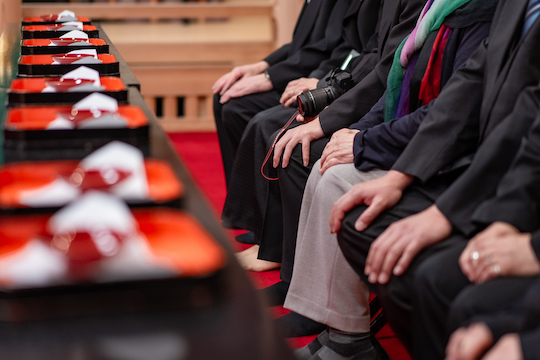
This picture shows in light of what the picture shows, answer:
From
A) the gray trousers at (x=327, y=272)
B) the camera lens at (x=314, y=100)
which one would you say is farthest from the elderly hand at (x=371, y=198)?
the camera lens at (x=314, y=100)

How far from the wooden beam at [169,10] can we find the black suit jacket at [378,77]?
7.60 ft

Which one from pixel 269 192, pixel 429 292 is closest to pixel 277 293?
pixel 269 192

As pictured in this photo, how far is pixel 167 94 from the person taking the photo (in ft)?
13.6

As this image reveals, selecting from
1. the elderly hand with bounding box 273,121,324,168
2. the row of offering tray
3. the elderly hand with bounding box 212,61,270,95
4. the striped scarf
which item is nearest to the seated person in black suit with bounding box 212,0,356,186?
the elderly hand with bounding box 212,61,270,95

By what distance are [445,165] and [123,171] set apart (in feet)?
2.53

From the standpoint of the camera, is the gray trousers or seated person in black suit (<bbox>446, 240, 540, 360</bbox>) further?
the gray trousers

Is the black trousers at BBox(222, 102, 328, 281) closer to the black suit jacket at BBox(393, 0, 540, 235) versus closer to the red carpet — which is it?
the red carpet

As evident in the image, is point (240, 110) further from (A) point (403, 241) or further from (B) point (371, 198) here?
(A) point (403, 241)

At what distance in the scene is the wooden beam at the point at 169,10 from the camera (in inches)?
160

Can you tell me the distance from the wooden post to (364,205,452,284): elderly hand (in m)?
2.95

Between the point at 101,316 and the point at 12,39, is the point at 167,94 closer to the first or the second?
the point at 12,39

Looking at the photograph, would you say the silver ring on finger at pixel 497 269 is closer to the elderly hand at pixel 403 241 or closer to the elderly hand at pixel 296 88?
the elderly hand at pixel 403 241

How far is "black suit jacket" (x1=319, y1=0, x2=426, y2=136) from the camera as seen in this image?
1.78 metres

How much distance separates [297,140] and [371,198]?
518 millimetres
